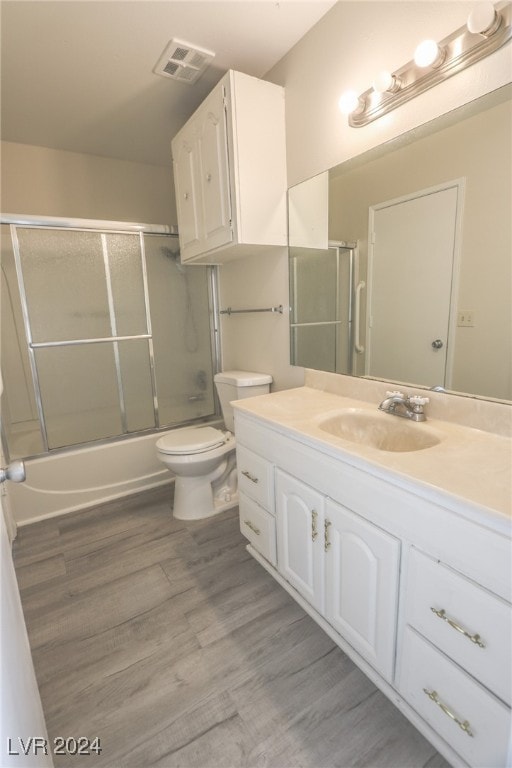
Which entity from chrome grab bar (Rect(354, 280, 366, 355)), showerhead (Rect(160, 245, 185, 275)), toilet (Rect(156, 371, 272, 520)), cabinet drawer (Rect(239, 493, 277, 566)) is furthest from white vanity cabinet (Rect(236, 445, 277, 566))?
showerhead (Rect(160, 245, 185, 275))

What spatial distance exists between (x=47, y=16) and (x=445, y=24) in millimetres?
1516

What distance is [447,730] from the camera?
0.90m

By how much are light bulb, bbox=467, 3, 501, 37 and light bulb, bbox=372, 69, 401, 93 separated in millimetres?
276

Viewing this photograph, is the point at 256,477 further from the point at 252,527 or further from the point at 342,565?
the point at 342,565

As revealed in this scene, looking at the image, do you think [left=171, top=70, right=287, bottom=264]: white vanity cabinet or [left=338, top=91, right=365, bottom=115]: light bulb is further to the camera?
[left=171, top=70, right=287, bottom=264]: white vanity cabinet

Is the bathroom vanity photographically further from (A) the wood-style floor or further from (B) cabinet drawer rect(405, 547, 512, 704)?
(A) the wood-style floor

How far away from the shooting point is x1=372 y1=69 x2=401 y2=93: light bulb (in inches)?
48.3

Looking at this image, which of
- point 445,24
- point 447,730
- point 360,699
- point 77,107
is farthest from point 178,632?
point 77,107

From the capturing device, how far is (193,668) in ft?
4.16

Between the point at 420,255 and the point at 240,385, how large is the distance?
3.90ft

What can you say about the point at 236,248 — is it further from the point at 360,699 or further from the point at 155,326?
the point at 360,699

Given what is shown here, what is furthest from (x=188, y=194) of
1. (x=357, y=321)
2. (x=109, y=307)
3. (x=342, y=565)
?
(x=342, y=565)

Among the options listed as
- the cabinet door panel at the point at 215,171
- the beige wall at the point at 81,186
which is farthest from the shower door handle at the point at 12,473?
the beige wall at the point at 81,186

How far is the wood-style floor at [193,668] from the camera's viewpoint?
1.03 meters
